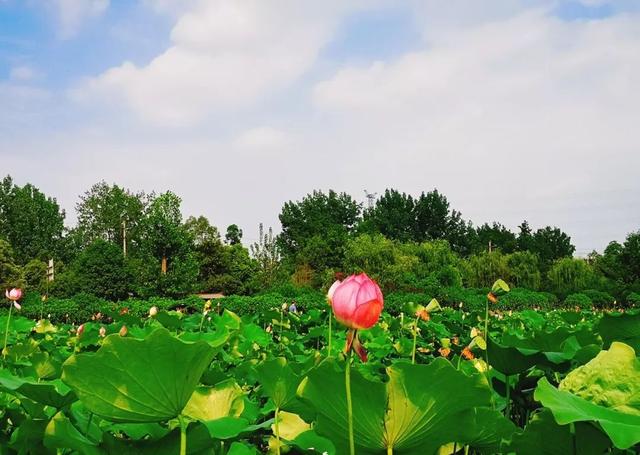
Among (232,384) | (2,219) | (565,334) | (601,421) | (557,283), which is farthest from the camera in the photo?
(2,219)

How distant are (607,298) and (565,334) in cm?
1992

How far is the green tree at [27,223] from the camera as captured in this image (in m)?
34.2

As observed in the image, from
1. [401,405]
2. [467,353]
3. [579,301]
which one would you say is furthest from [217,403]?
[579,301]

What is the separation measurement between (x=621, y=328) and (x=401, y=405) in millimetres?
965

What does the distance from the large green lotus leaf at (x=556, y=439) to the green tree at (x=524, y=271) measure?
3145 centimetres

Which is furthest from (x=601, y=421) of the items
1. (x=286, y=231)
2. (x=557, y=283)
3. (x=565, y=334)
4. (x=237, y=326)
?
(x=286, y=231)

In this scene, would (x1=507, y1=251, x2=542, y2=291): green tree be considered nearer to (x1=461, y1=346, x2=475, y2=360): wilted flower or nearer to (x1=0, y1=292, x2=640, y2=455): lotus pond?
(x1=461, y1=346, x2=475, y2=360): wilted flower

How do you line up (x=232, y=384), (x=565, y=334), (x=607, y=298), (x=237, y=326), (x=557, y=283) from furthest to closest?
(x=557, y=283) → (x=607, y=298) → (x=237, y=326) → (x=565, y=334) → (x=232, y=384)

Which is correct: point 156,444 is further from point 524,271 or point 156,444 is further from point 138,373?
point 524,271

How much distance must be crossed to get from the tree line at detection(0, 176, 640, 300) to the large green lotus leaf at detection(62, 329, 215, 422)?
42.6 ft

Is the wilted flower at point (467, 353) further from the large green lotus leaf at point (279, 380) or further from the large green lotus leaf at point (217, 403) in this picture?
the large green lotus leaf at point (217, 403)

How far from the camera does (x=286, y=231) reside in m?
50.3

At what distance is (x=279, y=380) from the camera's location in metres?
1.23

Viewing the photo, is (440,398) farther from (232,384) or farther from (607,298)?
(607,298)
